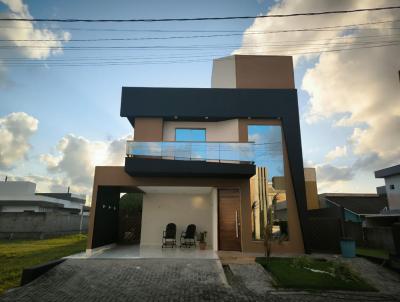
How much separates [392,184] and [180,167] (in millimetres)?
16812

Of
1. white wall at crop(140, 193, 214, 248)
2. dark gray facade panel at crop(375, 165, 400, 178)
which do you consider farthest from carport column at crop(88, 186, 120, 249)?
dark gray facade panel at crop(375, 165, 400, 178)

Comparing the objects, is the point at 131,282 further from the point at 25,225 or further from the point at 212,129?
the point at 25,225

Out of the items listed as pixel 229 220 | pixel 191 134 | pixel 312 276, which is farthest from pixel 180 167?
pixel 312 276

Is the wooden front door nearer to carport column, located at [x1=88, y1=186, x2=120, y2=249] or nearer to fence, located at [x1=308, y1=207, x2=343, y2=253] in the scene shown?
fence, located at [x1=308, y1=207, x2=343, y2=253]

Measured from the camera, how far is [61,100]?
11539 millimetres

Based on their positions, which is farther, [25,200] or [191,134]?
[25,200]

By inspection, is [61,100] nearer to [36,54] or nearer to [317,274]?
[36,54]

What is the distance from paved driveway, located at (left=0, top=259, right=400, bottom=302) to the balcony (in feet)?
11.0

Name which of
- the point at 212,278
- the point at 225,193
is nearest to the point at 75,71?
the point at 225,193

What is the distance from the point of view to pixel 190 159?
10.9m

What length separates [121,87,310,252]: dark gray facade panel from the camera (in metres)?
12.5

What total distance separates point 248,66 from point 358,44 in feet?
16.7

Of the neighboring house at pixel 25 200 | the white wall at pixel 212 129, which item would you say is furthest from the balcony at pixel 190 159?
the neighboring house at pixel 25 200

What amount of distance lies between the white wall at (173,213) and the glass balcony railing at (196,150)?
372 cm
